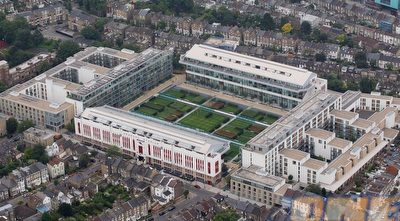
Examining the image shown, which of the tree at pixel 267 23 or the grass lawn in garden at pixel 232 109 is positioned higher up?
the tree at pixel 267 23

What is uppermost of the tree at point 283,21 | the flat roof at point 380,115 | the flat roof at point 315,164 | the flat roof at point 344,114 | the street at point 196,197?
the tree at point 283,21

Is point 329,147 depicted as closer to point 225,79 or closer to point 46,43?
point 225,79

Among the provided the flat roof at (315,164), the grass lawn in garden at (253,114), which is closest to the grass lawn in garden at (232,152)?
the grass lawn in garden at (253,114)

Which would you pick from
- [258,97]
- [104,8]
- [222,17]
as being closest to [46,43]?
[104,8]

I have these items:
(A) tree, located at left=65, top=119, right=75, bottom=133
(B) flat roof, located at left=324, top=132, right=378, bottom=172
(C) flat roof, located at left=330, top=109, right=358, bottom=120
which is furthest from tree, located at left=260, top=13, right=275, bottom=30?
(A) tree, located at left=65, top=119, right=75, bottom=133

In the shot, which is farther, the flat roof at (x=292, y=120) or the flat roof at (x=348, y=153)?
the flat roof at (x=292, y=120)

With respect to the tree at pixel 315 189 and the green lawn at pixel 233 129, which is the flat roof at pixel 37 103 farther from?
the tree at pixel 315 189
